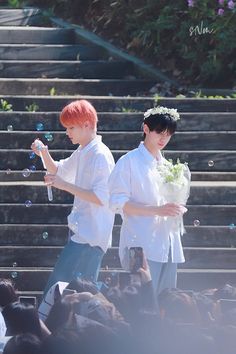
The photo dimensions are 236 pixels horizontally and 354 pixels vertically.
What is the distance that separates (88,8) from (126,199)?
25.6 feet

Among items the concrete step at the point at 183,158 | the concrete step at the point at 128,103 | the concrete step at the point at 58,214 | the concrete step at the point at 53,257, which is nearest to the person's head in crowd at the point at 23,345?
the concrete step at the point at 53,257

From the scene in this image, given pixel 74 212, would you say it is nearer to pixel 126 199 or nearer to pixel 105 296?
pixel 126 199

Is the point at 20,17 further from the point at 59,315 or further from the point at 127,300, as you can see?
the point at 59,315

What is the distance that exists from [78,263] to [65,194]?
2828 mm

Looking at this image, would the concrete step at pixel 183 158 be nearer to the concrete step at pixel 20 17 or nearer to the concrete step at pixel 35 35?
the concrete step at pixel 35 35

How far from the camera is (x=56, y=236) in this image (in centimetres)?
951

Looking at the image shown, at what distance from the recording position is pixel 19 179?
33.4 ft

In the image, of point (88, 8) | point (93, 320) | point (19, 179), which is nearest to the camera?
point (93, 320)

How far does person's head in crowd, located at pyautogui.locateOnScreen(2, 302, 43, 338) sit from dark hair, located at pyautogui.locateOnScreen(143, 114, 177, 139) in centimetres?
158

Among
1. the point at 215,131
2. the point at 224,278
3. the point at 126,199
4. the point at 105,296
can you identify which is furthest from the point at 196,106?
the point at 105,296

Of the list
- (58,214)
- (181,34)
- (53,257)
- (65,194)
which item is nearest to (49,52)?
(181,34)

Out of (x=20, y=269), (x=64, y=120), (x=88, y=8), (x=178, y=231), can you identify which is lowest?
(x=20, y=269)

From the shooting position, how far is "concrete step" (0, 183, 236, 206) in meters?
9.80

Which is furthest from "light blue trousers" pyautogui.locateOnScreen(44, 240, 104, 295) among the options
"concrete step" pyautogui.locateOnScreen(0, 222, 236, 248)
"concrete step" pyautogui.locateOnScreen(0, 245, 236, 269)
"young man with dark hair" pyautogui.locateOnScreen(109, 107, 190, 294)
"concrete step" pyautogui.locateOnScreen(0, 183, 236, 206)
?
"concrete step" pyautogui.locateOnScreen(0, 183, 236, 206)
